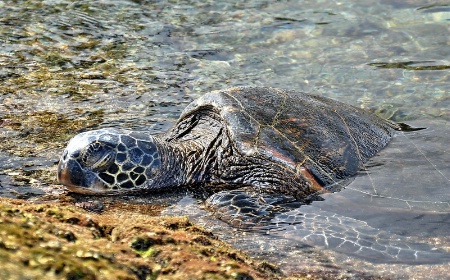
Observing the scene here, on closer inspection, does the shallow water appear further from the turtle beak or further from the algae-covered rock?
the algae-covered rock

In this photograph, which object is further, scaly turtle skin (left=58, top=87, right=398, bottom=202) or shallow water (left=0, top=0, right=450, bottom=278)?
shallow water (left=0, top=0, right=450, bottom=278)

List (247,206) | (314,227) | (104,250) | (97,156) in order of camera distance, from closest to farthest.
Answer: (104,250), (314,227), (247,206), (97,156)

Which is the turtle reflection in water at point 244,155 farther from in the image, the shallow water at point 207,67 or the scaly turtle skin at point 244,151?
the shallow water at point 207,67

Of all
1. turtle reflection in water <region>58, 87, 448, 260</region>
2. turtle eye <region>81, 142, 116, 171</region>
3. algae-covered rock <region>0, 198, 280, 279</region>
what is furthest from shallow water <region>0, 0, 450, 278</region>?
algae-covered rock <region>0, 198, 280, 279</region>

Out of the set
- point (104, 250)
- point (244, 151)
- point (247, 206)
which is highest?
point (104, 250)

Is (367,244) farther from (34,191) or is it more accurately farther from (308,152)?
(34,191)

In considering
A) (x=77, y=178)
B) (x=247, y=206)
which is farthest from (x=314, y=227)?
(x=77, y=178)

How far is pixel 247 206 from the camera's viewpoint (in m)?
5.64

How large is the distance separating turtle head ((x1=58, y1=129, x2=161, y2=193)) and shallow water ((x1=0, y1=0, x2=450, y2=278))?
1.08 feet

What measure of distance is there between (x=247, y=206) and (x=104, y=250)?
2768 mm

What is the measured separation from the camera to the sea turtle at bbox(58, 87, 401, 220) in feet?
19.7

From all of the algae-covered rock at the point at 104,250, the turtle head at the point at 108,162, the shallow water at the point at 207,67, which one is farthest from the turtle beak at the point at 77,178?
the algae-covered rock at the point at 104,250

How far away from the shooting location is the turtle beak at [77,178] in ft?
20.2

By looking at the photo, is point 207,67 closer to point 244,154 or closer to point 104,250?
point 244,154
